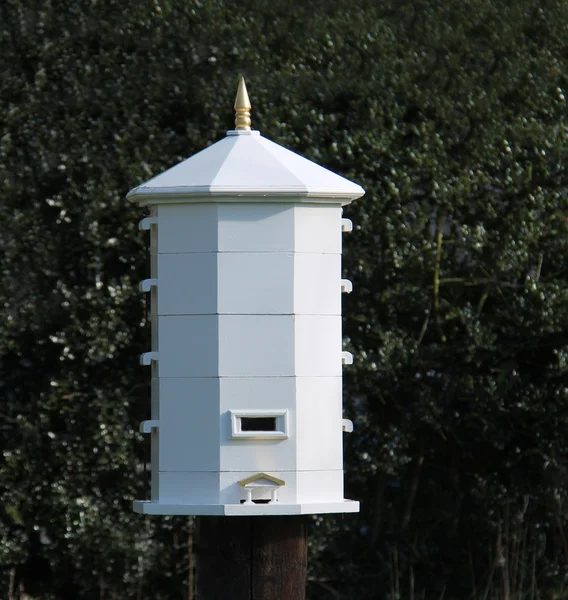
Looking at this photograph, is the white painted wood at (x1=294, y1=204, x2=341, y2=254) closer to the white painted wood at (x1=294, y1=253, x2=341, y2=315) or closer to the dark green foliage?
the white painted wood at (x1=294, y1=253, x2=341, y2=315)

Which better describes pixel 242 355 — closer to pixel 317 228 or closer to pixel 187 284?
pixel 187 284

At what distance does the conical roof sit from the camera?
3014 millimetres

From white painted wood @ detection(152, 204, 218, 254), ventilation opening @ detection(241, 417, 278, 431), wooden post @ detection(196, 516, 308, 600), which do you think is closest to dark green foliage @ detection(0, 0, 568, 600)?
ventilation opening @ detection(241, 417, 278, 431)

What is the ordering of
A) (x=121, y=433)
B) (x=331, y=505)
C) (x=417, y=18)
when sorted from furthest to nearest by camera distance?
1. (x=417, y=18)
2. (x=121, y=433)
3. (x=331, y=505)

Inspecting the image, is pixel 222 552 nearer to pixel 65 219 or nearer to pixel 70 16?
pixel 65 219

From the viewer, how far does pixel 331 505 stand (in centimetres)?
304

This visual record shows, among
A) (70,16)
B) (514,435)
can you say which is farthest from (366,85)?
(514,435)

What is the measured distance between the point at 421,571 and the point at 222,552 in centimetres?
252

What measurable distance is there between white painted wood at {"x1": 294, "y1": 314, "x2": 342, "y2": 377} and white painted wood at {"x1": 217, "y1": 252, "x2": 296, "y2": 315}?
70mm

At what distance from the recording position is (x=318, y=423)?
10.1 ft

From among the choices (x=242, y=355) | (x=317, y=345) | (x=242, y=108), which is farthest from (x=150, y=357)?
(x=242, y=108)

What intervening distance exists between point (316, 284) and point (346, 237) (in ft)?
6.26

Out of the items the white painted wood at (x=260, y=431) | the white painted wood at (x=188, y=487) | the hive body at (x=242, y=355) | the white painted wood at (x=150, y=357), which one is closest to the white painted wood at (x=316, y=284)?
the hive body at (x=242, y=355)

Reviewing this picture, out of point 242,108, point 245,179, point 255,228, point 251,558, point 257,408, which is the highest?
point 242,108
